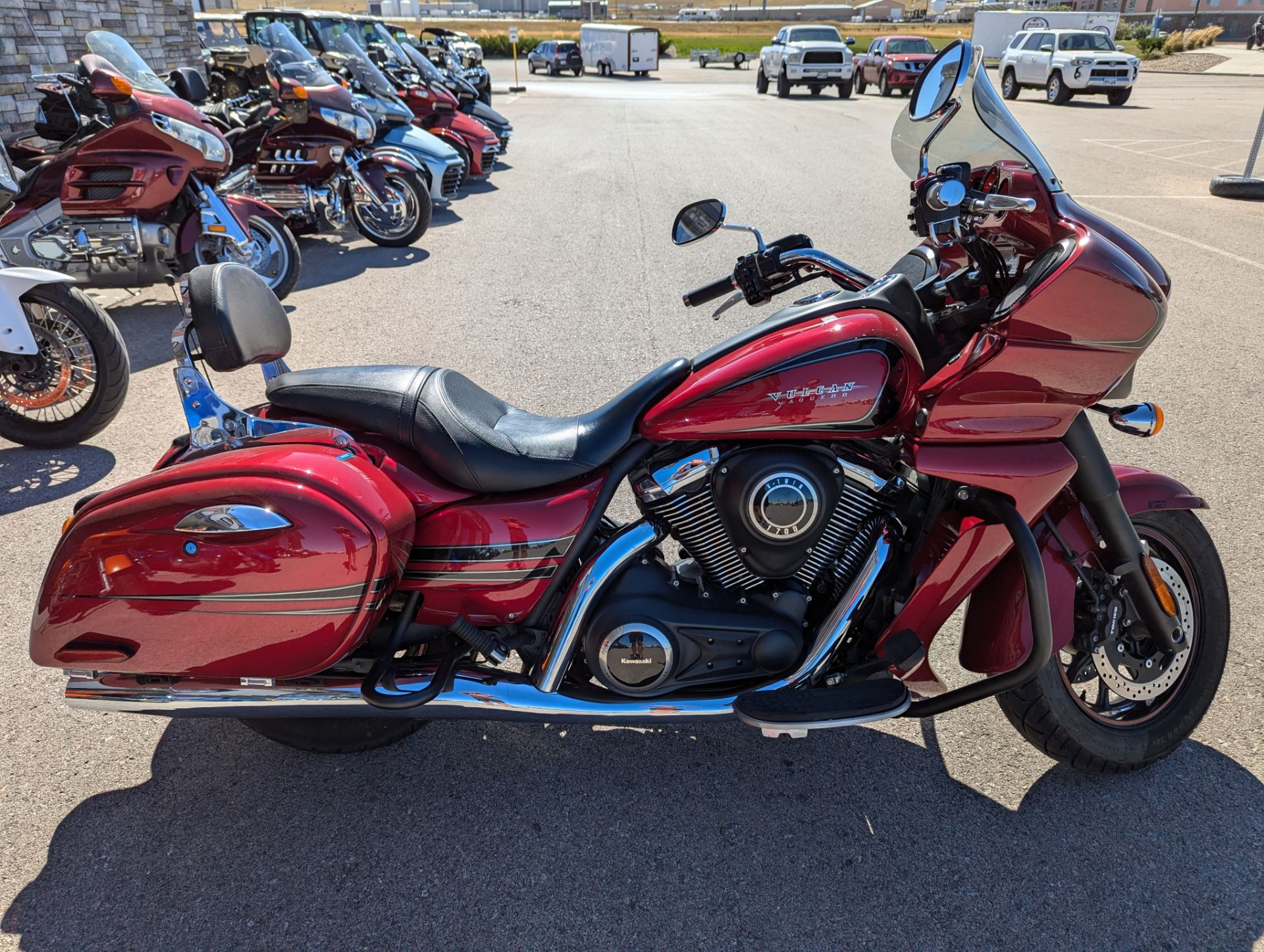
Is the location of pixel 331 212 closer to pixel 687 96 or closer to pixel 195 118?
pixel 195 118

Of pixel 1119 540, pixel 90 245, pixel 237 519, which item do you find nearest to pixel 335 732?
pixel 237 519

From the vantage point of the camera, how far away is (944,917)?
2.07 metres

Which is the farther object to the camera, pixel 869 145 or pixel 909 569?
pixel 869 145

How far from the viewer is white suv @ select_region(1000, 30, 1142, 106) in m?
21.4

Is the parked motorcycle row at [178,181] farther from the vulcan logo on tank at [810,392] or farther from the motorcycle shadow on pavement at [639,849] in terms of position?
the vulcan logo on tank at [810,392]

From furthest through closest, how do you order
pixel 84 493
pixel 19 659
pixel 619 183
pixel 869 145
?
pixel 869 145 < pixel 619 183 < pixel 84 493 < pixel 19 659

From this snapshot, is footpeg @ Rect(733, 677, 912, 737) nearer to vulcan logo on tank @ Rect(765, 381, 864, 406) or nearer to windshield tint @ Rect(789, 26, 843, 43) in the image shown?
vulcan logo on tank @ Rect(765, 381, 864, 406)

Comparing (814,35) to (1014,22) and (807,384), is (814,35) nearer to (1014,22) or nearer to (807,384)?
(1014,22)

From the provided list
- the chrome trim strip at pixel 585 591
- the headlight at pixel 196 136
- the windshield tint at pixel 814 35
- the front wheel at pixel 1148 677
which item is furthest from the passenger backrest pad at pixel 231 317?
the windshield tint at pixel 814 35

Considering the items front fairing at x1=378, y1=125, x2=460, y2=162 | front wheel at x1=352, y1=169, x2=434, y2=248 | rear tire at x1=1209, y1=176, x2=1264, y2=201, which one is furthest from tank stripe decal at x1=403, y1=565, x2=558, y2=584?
rear tire at x1=1209, y1=176, x2=1264, y2=201

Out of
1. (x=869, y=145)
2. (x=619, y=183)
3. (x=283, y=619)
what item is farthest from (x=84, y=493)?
Answer: (x=869, y=145)

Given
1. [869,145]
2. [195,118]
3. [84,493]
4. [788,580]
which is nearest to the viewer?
[788,580]

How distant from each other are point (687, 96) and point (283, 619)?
→ 86.2ft

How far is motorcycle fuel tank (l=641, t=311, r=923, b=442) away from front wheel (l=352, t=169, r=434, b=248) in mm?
6927
